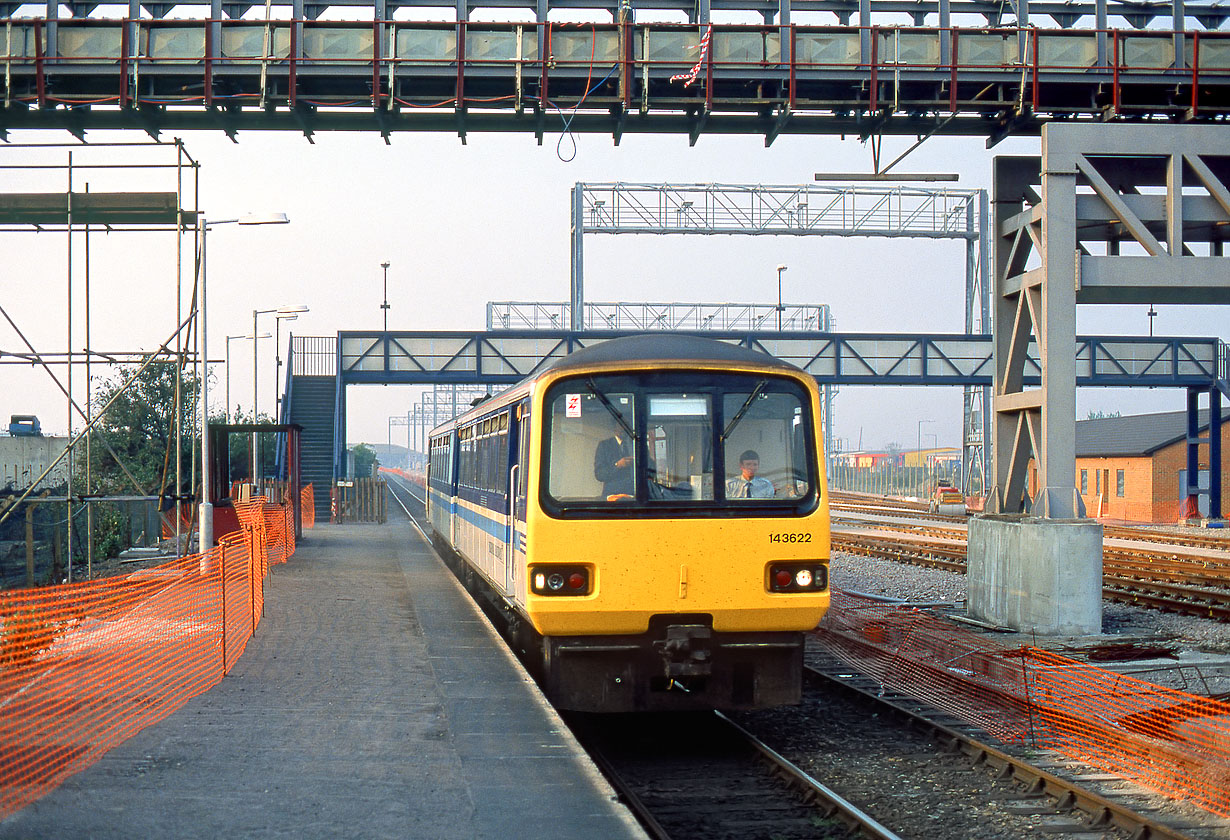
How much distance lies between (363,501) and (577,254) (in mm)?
11758

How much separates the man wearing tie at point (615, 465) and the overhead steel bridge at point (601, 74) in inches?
285

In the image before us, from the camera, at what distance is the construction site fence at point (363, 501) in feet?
133

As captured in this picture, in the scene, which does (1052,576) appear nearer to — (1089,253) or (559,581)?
(1089,253)

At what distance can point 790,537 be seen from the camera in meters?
8.73

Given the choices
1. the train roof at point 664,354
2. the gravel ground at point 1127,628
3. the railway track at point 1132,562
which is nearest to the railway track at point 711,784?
the train roof at point 664,354

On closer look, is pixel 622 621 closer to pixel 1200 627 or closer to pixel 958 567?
pixel 1200 627

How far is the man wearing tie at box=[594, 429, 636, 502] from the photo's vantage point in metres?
8.63

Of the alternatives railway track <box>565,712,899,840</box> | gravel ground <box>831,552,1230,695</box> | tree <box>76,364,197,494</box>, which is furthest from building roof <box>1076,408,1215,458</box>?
railway track <box>565,712,899,840</box>

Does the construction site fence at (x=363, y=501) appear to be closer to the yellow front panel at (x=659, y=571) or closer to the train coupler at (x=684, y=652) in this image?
the yellow front panel at (x=659, y=571)

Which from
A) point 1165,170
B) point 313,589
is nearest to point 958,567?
point 1165,170

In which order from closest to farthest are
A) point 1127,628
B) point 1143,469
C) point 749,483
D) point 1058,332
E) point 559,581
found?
point 559,581, point 749,483, point 1058,332, point 1127,628, point 1143,469

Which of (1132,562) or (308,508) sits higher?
(308,508)

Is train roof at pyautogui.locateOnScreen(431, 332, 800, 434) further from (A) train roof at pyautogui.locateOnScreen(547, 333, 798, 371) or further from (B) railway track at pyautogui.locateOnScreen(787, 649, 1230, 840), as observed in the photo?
(B) railway track at pyautogui.locateOnScreen(787, 649, 1230, 840)

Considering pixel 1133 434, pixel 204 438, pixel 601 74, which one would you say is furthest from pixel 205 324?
pixel 1133 434
